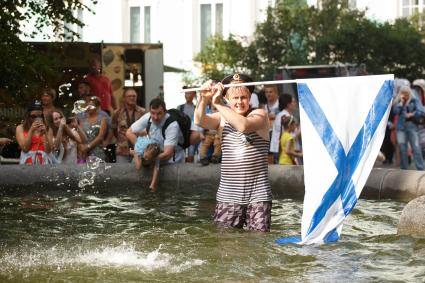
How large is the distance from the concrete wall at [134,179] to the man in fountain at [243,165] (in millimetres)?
3888

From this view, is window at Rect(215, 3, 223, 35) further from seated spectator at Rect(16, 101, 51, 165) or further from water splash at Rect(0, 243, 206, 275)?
water splash at Rect(0, 243, 206, 275)

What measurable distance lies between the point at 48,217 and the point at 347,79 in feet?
14.0

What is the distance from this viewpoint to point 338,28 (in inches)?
1538

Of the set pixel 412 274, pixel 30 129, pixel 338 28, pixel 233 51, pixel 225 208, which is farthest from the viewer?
pixel 233 51

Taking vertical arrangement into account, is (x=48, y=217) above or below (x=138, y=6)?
below

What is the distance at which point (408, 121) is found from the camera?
67.5ft

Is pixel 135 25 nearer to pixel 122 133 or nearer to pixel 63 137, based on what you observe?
pixel 122 133

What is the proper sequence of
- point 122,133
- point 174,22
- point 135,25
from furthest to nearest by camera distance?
1. point 135,25
2. point 174,22
3. point 122,133

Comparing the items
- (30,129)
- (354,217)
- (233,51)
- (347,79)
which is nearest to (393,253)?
(347,79)

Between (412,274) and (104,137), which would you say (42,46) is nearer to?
(104,137)

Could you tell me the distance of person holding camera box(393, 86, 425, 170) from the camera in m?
20.3

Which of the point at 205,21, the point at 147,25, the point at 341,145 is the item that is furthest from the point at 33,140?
the point at 147,25

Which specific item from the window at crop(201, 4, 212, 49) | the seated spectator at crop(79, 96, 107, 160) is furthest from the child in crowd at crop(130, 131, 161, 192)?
the window at crop(201, 4, 212, 49)

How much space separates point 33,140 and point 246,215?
602 cm
